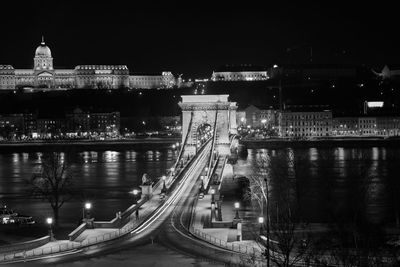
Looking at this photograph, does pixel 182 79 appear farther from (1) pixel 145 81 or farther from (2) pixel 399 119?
(2) pixel 399 119

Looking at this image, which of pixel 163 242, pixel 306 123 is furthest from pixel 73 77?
pixel 163 242

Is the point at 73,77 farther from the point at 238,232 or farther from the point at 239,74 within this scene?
the point at 238,232

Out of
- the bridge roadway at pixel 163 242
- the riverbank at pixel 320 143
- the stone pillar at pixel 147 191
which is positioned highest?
the riverbank at pixel 320 143

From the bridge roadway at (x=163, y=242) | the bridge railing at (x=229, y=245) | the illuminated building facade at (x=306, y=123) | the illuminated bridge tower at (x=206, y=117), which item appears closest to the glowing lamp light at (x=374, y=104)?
the illuminated building facade at (x=306, y=123)

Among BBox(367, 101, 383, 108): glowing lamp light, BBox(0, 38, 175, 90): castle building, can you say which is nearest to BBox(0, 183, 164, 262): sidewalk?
BBox(367, 101, 383, 108): glowing lamp light

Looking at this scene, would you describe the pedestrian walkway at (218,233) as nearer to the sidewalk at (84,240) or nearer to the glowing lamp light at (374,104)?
the sidewalk at (84,240)

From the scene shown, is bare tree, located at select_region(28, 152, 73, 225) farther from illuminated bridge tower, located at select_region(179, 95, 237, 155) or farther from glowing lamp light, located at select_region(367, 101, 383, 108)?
glowing lamp light, located at select_region(367, 101, 383, 108)

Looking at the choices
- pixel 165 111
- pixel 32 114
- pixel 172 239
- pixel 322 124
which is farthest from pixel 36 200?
pixel 165 111
